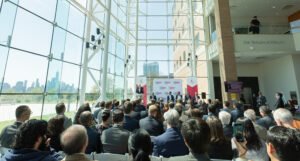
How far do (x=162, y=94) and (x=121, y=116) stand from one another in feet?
32.2

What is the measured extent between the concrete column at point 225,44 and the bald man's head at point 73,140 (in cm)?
1037

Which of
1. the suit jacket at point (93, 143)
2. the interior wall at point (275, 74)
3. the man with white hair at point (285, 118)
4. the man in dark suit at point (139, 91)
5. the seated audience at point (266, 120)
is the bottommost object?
the suit jacket at point (93, 143)

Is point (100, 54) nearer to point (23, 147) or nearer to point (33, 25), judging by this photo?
point (33, 25)

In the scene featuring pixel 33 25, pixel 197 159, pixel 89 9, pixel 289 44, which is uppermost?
pixel 89 9

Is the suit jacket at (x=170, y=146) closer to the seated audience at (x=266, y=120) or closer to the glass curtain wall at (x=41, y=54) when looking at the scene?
the seated audience at (x=266, y=120)

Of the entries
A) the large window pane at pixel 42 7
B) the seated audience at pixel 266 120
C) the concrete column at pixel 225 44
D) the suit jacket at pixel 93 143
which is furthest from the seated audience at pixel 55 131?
the concrete column at pixel 225 44

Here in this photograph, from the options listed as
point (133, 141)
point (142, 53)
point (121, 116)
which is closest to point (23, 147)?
point (133, 141)

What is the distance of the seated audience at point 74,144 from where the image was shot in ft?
3.91

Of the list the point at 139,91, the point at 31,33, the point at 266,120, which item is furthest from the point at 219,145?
the point at 139,91

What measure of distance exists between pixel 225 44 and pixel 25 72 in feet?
38.0

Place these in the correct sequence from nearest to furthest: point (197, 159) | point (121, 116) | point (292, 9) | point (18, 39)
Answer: point (197, 159) < point (121, 116) < point (18, 39) < point (292, 9)

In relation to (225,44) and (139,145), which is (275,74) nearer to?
(225,44)

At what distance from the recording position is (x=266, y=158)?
1.67 m

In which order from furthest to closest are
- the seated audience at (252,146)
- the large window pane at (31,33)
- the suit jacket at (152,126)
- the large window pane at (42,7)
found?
the large window pane at (42,7)
the large window pane at (31,33)
the suit jacket at (152,126)
the seated audience at (252,146)
